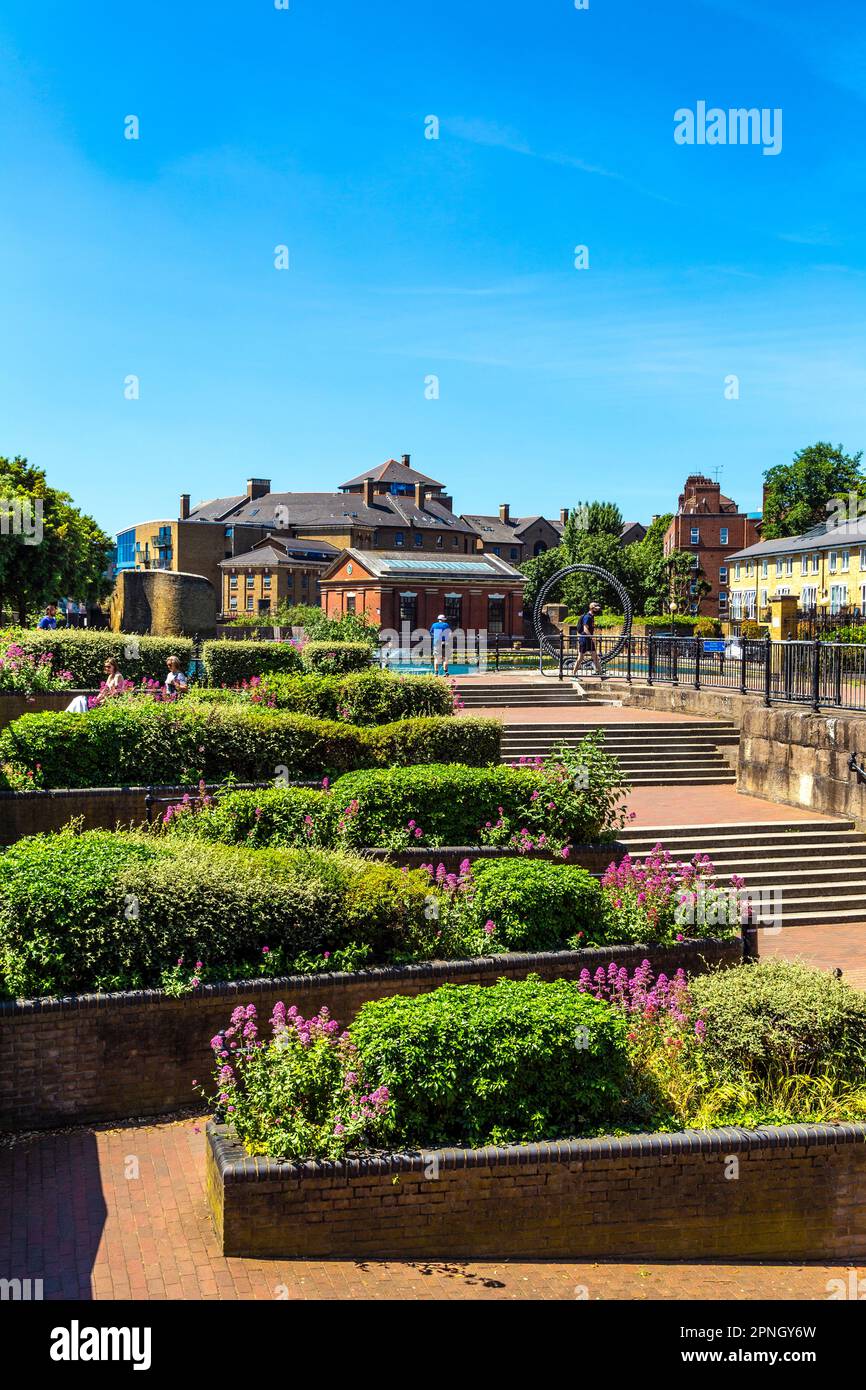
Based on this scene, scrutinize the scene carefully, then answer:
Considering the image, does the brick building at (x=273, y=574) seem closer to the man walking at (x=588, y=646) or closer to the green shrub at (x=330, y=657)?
the man walking at (x=588, y=646)

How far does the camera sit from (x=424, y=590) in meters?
59.0

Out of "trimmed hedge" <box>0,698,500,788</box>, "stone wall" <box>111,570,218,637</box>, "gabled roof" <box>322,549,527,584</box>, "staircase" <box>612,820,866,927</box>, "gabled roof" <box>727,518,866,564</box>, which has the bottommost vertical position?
"staircase" <box>612,820,866,927</box>

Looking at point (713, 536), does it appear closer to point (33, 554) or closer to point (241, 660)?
point (33, 554)

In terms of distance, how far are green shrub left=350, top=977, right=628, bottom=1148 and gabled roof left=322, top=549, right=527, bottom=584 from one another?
166 feet

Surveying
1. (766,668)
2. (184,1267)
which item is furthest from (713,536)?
(184,1267)

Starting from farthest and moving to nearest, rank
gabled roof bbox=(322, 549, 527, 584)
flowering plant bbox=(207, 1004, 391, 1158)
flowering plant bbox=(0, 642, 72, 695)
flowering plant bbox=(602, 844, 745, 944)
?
gabled roof bbox=(322, 549, 527, 584) < flowering plant bbox=(0, 642, 72, 695) < flowering plant bbox=(602, 844, 745, 944) < flowering plant bbox=(207, 1004, 391, 1158)

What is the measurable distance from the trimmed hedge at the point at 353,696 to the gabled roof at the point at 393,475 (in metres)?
85.4

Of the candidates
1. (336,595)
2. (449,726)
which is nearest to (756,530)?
(336,595)

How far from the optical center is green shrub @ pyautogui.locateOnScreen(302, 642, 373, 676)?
2112 centimetres

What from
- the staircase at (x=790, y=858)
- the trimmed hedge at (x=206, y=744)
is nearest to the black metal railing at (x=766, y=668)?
the staircase at (x=790, y=858)

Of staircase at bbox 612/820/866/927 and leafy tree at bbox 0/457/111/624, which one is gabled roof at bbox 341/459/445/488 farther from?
staircase at bbox 612/820/866/927

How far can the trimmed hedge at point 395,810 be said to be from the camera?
1180 centimetres

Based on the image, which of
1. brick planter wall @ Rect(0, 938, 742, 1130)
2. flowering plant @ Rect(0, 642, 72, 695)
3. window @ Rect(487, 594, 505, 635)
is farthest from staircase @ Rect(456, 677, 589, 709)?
window @ Rect(487, 594, 505, 635)

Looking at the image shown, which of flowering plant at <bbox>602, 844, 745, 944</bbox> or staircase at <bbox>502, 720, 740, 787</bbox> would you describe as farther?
staircase at <bbox>502, 720, 740, 787</bbox>
